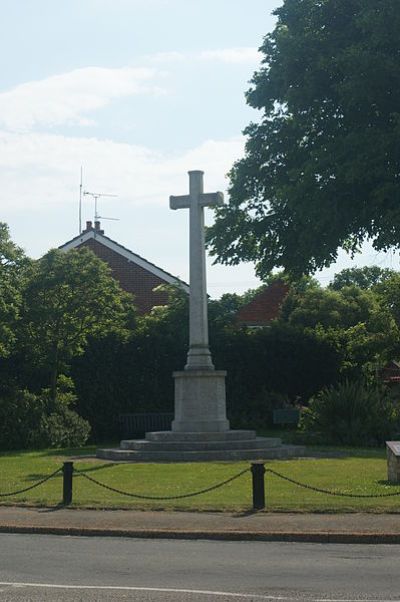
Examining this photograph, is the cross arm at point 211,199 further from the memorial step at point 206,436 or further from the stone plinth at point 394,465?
the stone plinth at point 394,465

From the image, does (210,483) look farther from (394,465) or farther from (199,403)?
(199,403)

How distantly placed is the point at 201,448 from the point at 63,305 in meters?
10.1

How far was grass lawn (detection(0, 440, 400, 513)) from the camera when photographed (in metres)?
16.0

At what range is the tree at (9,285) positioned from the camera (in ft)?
97.5

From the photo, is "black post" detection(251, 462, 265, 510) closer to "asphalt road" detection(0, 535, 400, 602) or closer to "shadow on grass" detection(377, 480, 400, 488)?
"asphalt road" detection(0, 535, 400, 602)

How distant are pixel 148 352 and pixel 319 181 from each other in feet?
35.3

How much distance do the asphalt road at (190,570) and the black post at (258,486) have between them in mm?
2475

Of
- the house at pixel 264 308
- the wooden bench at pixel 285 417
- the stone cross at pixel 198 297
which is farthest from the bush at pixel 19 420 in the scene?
the house at pixel 264 308

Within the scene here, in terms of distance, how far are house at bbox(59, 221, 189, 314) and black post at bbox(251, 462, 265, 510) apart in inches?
1456

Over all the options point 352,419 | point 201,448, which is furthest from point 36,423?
point 352,419

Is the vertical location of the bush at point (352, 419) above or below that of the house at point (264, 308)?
below

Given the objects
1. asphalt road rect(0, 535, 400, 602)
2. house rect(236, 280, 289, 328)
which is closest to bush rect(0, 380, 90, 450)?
asphalt road rect(0, 535, 400, 602)

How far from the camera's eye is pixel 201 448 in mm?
24484

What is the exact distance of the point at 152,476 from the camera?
66.7 feet
